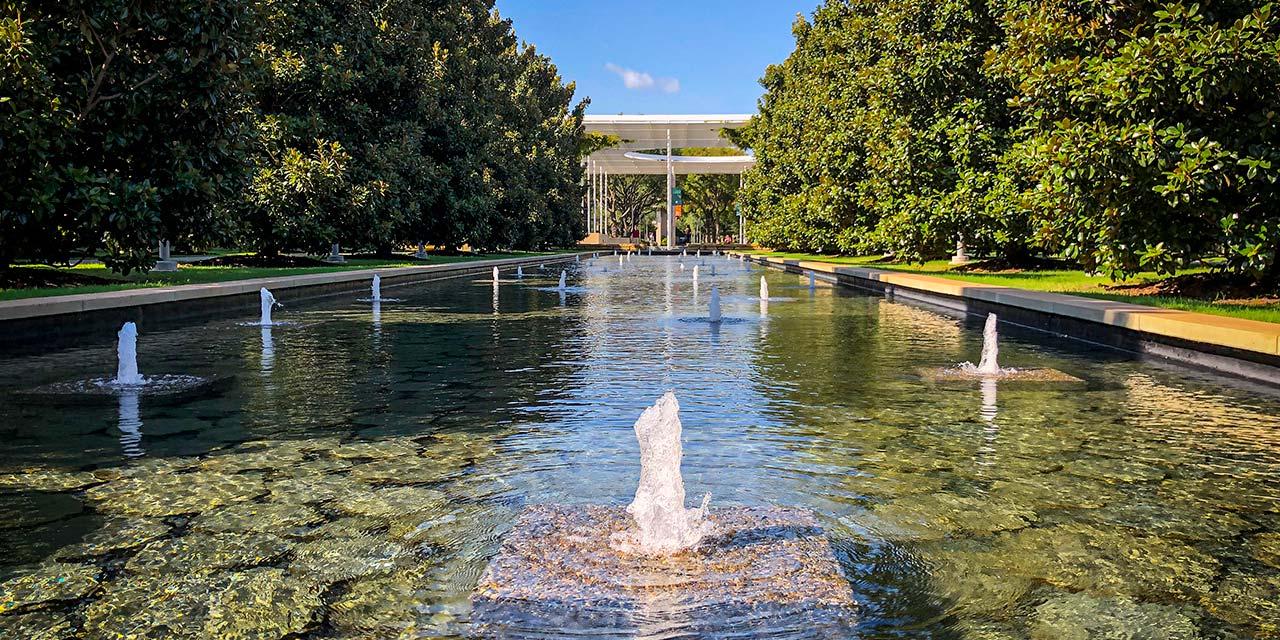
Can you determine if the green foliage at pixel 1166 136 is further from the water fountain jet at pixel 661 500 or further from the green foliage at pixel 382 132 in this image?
the green foliage at pixel 382 132

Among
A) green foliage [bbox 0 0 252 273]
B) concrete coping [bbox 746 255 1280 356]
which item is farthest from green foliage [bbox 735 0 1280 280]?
green foliage [bbox 0 0 252 273]

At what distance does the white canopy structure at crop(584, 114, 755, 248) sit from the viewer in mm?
92012

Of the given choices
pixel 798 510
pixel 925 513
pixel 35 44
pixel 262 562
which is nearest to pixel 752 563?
pixel 798 510

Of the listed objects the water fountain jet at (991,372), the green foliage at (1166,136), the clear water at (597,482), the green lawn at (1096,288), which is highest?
the green foliage at (1166,136)

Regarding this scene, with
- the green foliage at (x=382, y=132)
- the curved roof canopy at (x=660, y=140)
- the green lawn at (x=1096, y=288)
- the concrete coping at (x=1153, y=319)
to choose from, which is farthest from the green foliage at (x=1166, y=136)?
the curved roof canopy at (x=660, y=140)

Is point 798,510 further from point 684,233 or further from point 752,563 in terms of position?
point 684,233

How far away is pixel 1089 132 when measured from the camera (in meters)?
15.8

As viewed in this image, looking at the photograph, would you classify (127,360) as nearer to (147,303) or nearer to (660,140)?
(147,303)

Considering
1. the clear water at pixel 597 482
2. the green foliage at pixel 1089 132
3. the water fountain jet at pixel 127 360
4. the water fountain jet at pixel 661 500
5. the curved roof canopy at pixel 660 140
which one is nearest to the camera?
the clear water at pixel 597 482

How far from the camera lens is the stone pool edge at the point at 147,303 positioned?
46.9 feet

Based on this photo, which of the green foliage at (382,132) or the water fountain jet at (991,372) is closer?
the water fountain jet at (991,372)

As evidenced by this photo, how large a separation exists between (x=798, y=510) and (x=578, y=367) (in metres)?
6.69

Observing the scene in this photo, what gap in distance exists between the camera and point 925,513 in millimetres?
5617

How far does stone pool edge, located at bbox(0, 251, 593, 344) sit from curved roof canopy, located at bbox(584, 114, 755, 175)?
66.4 meters
